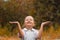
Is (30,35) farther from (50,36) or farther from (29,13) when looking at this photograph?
(29,13)

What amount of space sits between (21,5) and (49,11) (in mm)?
1551

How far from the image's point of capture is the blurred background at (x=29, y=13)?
1347 centimetres

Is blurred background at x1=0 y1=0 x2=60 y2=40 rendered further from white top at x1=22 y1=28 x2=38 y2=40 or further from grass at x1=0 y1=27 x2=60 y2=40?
white top at x1=22 y1=28 x2=38 y2=40

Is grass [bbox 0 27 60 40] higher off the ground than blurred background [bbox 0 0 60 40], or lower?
higher

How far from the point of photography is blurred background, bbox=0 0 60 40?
13470mm

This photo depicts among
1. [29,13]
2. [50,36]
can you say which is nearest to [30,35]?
[50,36]

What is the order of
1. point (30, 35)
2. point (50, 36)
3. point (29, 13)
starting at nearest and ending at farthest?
point (30, 35), point (50, 36), point (29, 13)

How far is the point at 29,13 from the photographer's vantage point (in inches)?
581

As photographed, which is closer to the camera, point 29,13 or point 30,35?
point 30,35

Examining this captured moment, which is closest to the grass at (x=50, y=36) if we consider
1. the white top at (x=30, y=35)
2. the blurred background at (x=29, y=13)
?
the blurred background at (x=29, y=13)

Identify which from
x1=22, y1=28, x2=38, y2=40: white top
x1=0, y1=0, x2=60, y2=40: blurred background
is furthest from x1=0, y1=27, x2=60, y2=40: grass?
x1=22, y1=28, x2=38, y2=40: white top

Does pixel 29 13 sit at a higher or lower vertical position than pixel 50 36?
lower

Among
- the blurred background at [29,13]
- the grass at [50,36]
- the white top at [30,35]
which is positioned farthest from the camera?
the blurred background at [29,13]

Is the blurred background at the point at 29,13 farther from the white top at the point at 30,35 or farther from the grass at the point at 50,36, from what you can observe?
the white top at the point at 30,35
